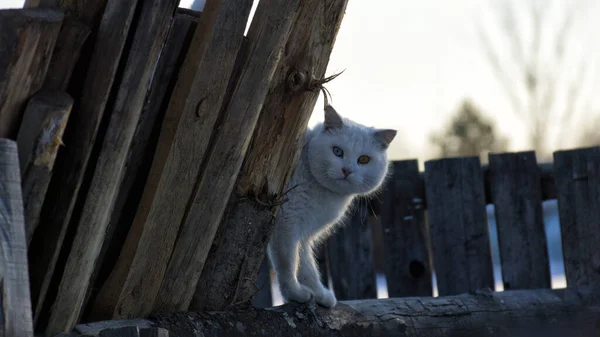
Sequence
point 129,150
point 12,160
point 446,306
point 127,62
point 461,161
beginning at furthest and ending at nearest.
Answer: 1. point 461,161
2. point 446,306
3. point 129,150
4. point 127,62
5. point 12,160

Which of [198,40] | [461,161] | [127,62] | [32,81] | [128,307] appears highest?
[461,161]

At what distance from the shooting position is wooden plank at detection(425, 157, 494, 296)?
6.07m

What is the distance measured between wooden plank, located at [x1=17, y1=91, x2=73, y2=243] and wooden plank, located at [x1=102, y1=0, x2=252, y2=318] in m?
0.61

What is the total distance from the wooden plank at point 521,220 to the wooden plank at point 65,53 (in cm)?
399

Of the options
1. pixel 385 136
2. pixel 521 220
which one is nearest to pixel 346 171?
pixel 385 136

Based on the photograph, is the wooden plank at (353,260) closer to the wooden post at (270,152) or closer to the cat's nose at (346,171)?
the cat's nose at (346,171)

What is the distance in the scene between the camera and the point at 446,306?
15.1 ft

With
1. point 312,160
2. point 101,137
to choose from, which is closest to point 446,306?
point 312,160

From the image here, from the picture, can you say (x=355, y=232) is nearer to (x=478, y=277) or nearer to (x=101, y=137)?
(x=478, y=277)

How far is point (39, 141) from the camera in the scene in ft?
8.45

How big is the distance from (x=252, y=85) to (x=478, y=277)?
3.29 m

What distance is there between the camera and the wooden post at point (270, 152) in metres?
3.62

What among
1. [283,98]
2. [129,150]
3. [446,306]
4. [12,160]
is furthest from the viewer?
[446,306]

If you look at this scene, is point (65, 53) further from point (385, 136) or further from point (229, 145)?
point (385, 136)
